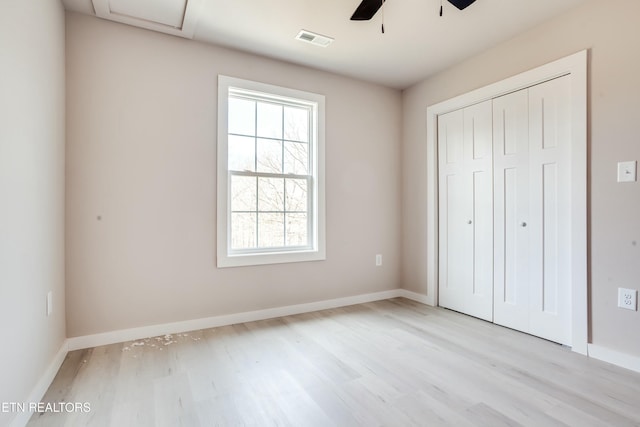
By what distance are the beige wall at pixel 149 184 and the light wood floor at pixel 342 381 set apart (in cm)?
35

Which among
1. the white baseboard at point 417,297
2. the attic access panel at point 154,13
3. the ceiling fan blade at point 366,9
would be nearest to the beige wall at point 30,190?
the attic access panel at point 154,13

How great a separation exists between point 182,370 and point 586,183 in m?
3.09

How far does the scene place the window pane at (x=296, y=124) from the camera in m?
3.35

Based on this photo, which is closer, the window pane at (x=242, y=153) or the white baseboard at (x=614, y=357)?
the white baseboard at (x=614, y=357)

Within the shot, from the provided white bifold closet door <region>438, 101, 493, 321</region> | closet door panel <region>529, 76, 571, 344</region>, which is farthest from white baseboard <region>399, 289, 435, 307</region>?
closet door panel <region>529, 76, 571, 344</region>

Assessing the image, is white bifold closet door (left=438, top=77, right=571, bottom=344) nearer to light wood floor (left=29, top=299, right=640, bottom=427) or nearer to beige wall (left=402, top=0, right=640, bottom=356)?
beige wall (left=402, top=0, right=640, bottom=356)

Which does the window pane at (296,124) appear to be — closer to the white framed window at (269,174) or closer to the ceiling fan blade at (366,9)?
the white framed window at (269,174)

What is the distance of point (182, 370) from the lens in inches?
82.0

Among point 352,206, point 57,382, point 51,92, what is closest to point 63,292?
point 57,382

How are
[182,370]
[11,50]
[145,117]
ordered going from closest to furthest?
[11,50]
[182,370]
[145,117]

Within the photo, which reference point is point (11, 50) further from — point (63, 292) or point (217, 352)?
point (217, 352)

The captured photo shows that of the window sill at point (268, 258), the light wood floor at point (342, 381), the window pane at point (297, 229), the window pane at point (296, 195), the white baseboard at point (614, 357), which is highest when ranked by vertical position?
the window pane at point (296, 195)

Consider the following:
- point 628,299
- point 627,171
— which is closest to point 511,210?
point 627,171

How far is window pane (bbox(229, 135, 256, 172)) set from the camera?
305cm
